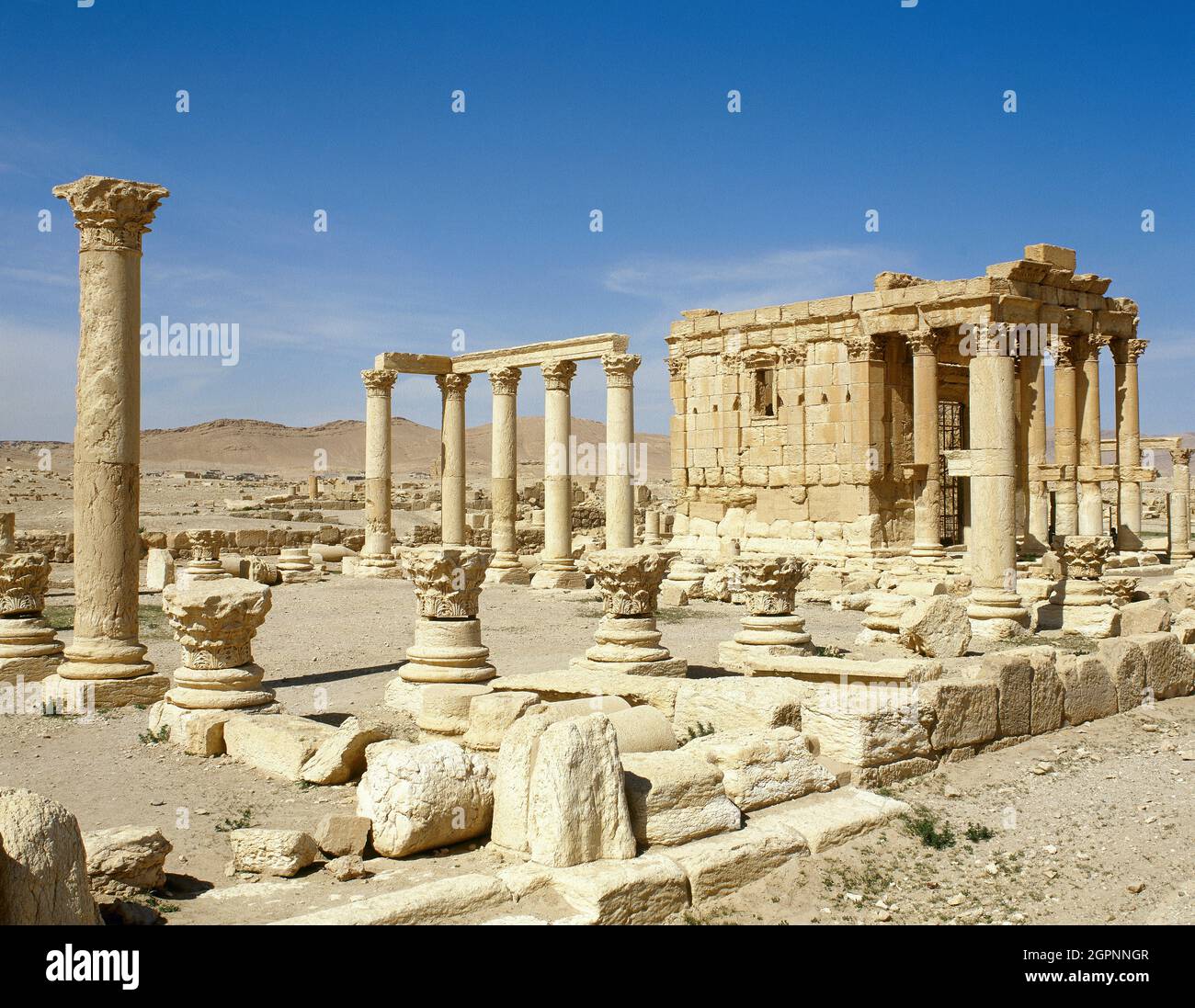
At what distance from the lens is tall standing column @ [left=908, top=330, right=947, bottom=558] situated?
21.6 m

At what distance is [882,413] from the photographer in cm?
2297

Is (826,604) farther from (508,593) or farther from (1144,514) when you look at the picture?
(1144,514)

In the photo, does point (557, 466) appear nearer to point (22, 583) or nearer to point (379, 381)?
point (379, 381)

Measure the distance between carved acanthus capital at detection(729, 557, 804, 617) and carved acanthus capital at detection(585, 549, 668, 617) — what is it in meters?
1.53

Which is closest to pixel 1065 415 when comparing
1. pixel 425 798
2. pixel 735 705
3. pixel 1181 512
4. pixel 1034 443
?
pixel 1034 443

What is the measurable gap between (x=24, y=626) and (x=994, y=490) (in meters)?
12.4

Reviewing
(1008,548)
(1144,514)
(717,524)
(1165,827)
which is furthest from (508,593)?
(1144,514)

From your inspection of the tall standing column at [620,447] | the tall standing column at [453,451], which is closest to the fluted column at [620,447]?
the tall standing column at [620,447]

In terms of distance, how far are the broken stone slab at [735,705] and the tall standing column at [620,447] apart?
12.3 m

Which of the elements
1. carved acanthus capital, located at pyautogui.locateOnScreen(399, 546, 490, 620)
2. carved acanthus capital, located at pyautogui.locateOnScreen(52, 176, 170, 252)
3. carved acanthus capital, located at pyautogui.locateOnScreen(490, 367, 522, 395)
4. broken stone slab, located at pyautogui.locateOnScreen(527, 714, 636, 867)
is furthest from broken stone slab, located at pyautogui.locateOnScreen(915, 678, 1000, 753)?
carved acanthus capital, located at pyautogui.locateOnScreen(490, 367, 522, 395)

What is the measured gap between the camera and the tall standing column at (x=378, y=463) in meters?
26.2

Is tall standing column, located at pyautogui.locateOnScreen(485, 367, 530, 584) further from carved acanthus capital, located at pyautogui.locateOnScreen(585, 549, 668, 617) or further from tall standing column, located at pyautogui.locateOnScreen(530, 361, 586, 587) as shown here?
carved acanthus capital, located at pyautogui.locateOnScreen(585, 549, 668, 617)

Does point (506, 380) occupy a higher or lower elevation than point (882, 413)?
higher

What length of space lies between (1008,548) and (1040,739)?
22.3ft
